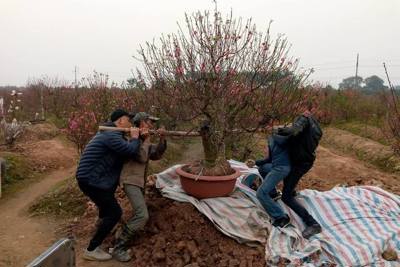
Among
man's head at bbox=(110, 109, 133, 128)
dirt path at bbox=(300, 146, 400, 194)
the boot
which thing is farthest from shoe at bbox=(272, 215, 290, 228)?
dirt path at bbox=(300, 146, 400, 194)

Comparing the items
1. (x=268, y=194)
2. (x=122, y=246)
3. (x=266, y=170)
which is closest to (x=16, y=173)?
(x=122, y=246)

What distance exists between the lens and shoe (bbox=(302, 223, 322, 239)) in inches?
184

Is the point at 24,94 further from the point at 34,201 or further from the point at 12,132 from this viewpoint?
the point at 34,201

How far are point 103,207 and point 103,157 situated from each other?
57cm

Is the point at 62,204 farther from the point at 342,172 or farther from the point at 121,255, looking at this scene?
the point at 342,172

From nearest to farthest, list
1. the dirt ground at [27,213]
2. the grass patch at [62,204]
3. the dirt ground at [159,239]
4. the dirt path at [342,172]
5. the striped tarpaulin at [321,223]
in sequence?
the striped tarpaulin at [321,223] → the dirt ground at [159,239] → the dirt ground at [27,213] → the grass patch at [62,204] → the dirt path at [342,172]

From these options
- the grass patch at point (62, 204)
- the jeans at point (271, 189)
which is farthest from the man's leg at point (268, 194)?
the grass patch at point (62, 204)

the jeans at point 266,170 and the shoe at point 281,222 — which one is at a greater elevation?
the jeans at point 266,170

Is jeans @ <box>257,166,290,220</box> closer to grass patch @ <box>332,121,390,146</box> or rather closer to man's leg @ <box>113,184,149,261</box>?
man's leg @ <box>113,184,149,261</box>

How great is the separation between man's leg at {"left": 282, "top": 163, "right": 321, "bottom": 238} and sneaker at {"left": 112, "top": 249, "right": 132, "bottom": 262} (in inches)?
77.1

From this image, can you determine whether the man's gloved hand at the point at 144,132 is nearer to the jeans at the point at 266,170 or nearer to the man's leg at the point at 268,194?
the man's leg at the point at 268,194

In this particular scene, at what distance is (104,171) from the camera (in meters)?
4.47

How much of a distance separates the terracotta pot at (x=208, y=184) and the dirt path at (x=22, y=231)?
205 centimetres

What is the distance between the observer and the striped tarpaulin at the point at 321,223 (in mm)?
4359
